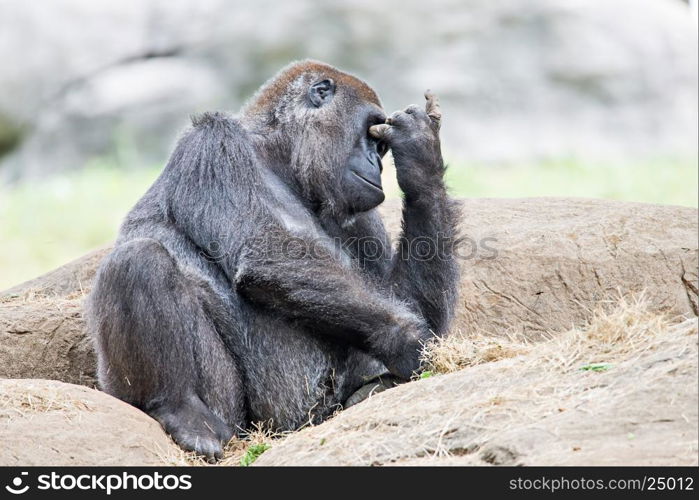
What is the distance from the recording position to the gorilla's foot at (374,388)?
4949 millimetres

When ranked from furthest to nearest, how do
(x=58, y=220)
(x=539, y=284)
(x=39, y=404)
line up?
(x=58, y=220) < (x=539, y=284) < (x=39, y=404)

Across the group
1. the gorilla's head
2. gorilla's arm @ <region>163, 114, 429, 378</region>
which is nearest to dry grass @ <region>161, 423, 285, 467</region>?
gorilla's arm @ <region>163, 114, 429, 378</region>

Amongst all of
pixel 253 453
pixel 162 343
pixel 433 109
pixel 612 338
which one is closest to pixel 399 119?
pixel 433 109

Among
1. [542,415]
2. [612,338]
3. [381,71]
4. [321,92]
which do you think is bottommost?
[542,415]

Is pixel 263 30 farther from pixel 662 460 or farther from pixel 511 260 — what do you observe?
pixel 662 460

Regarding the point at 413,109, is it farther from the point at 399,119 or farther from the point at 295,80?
the point at 295,80

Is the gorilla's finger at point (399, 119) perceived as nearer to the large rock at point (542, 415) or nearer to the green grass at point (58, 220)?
the large rock at point (542, 415)

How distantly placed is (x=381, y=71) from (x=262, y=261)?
1050 centimetres

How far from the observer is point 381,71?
14.8m

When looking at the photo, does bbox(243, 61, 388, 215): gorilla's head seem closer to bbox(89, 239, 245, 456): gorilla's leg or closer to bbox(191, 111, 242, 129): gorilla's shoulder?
bbox(191, 111, 242, 129): gorilla's shoulder

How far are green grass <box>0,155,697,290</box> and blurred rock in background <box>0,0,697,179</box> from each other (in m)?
0.86

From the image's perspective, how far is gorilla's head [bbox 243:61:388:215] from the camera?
5.13m

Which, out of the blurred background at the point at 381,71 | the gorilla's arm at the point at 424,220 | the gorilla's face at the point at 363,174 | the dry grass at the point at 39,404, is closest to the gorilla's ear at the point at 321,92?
the gorilla's face at the point at 363,174

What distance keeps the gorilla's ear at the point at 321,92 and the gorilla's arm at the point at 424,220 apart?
33 centimetres
